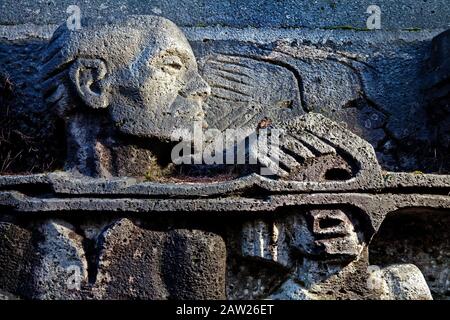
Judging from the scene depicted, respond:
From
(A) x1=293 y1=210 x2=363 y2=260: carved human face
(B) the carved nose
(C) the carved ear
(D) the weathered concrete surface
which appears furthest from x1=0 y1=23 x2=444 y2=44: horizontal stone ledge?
(A) x1=293 y1=210 x2=363 y2=260: carved human face

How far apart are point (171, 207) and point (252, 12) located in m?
1.28

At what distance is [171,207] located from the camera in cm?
340

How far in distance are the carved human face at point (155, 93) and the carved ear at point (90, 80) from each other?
2.0 inches

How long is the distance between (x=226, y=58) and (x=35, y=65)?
0.83 metres

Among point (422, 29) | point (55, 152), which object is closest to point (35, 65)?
point (55, 152)

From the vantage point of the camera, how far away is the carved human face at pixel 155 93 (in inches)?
143

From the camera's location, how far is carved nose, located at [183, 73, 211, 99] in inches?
147

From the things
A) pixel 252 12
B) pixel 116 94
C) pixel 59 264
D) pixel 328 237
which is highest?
pixel 252 12

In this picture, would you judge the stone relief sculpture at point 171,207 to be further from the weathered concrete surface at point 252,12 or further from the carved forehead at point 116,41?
the weathered concrete surface at point 252,12

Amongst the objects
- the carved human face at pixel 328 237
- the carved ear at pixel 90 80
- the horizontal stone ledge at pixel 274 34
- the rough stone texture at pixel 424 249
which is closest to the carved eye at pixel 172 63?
the carved ear at pixel 90 80

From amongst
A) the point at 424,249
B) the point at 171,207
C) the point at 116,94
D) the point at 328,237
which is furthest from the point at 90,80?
the point at 424,249

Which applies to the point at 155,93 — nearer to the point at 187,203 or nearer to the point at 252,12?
the point at 187,203

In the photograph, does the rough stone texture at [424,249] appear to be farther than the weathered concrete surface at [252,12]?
No

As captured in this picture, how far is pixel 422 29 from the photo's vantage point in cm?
432
